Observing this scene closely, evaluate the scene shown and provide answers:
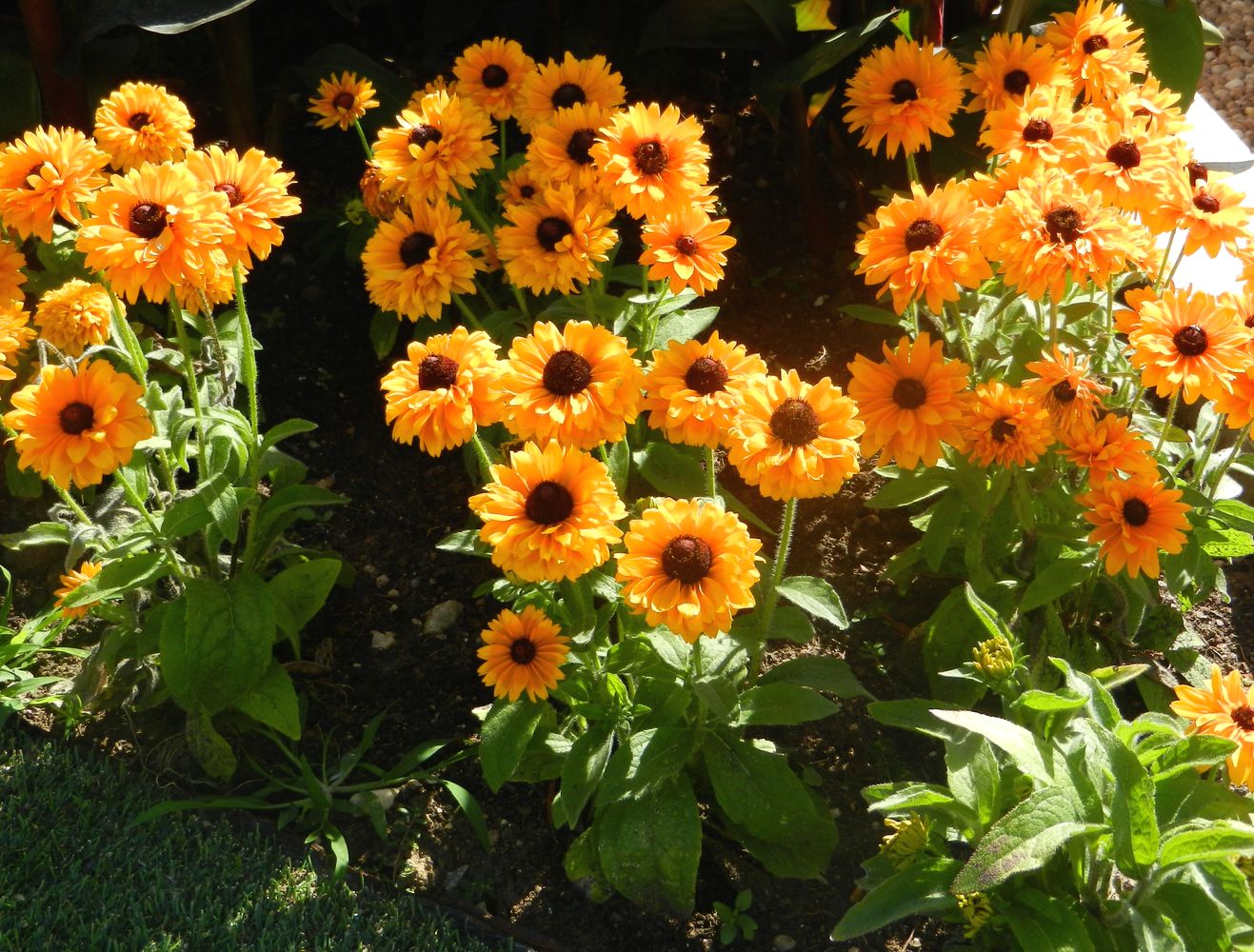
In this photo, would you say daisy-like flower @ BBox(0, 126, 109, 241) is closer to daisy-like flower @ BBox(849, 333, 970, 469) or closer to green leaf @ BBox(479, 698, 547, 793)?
green leaf @ BBox(479, 698, 547, 793)

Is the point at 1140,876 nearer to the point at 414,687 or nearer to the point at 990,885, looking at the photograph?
the point at 990,885

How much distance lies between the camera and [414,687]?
269 cm

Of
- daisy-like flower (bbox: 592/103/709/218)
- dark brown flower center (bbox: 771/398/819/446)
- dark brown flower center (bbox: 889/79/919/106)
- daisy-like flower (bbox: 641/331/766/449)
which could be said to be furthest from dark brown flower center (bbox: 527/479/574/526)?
dark brown flower center (bbox: 889/79/919/106)

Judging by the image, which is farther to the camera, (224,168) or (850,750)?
(850,750)

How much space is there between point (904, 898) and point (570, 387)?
97 cm

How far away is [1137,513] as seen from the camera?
6.93ft

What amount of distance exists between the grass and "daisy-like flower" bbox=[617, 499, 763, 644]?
0.87 m

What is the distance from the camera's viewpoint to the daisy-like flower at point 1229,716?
185 cm

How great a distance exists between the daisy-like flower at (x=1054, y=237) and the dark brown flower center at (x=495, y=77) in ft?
3.67

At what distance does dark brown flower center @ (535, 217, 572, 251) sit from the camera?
7.59 ft

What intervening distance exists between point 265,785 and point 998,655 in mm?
1489

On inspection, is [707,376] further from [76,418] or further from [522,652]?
[76,418]

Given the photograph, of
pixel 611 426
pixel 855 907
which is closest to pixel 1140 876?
pixel 855 907

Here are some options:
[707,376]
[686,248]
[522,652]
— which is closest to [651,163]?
[686,248]
